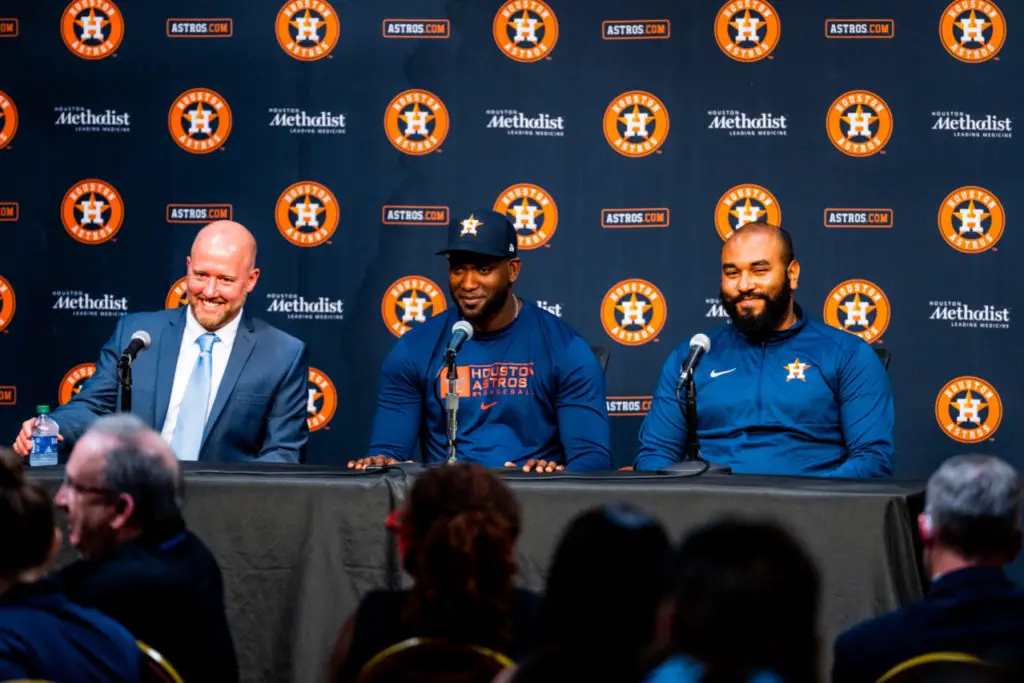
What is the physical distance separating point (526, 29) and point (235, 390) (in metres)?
2.19

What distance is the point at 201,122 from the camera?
5219mm

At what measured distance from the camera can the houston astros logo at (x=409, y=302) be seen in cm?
517

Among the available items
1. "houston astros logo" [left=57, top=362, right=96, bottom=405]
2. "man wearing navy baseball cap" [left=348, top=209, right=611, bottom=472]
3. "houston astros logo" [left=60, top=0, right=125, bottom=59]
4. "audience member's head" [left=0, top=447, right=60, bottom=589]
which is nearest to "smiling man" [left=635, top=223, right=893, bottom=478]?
"man wearing navy baseball cap" [left=348, top=209, right=611, bottom=472]

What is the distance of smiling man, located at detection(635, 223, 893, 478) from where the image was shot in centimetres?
388

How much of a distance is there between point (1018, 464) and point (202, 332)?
347 cm

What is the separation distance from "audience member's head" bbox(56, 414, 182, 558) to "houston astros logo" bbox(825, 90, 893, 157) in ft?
12.3

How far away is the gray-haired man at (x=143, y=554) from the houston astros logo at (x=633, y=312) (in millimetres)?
3107

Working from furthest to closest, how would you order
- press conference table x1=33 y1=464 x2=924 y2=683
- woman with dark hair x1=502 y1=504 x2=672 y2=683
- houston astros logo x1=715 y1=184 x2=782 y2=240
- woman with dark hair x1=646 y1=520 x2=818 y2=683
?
1. houston astros logo x1=715 y1=184 x2=782 y2=240
2. press conference table x1=33 y1=464 x2=924 y2=683
3. woman with dark hair x1=502 y1=504 x2=672 y2=683
4. woman with dark hair x1=646 y1=520 x2=818 y2=683

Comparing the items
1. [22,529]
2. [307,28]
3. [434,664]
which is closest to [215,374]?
[307,28]

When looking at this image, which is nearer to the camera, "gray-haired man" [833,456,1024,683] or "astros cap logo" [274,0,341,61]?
"gray-haired man" [833,456,1024,683]

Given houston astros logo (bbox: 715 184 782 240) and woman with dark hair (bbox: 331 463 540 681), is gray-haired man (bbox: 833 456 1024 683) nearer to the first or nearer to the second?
woman with dark hair (bbox: 331 463 540 681)

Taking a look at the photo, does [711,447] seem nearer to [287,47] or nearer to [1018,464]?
[1018,464]

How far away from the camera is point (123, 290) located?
520cm

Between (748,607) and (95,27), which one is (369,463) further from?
(95,27)
